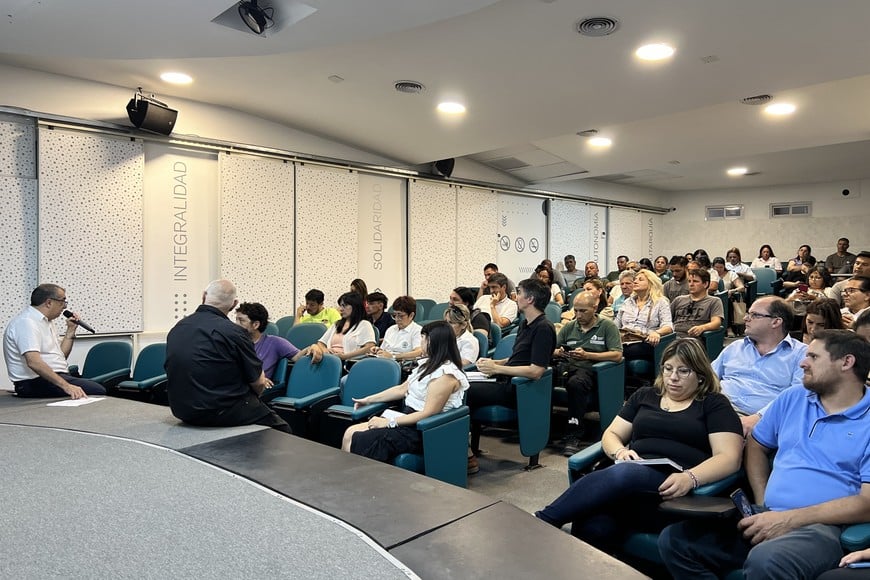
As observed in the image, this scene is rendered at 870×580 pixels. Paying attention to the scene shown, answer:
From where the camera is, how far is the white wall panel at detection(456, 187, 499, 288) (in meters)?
10.1

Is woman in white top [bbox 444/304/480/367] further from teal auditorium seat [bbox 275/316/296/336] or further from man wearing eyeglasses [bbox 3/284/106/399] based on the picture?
teal auditorium seat [bbox 275/316/296/336]

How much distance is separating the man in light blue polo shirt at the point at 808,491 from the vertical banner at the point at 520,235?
872 centimetres

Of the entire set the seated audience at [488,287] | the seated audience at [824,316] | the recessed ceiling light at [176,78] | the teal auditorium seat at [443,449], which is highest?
the recessed ceiling light at [176,78]

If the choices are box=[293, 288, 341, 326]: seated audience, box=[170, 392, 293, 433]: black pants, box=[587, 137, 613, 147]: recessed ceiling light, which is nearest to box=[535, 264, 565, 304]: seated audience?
box=[587, 137, 613, 147]: recessed ceiling light

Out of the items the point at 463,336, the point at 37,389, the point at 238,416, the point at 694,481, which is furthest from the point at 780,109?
the point at 37,389

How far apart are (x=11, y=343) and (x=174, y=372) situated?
74.5 inches

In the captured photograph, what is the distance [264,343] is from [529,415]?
2.15m

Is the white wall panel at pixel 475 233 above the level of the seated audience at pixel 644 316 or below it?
above

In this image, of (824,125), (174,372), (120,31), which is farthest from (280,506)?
(824,125)

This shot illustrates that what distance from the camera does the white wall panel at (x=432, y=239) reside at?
9352 millimetres

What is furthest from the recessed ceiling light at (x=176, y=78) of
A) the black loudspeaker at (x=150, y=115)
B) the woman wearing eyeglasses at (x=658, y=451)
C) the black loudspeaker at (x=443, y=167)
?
the woman wearing eyeglasses at (x=658, y=451)

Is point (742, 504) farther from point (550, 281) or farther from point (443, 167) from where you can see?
point (443, 167)

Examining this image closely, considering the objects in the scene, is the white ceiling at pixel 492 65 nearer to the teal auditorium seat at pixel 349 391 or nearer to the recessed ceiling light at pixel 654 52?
the recessed ceiling light at pixel 654 52

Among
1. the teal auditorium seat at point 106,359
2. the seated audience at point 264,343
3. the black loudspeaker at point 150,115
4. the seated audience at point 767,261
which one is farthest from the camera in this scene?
the seated audience at point 767,261
